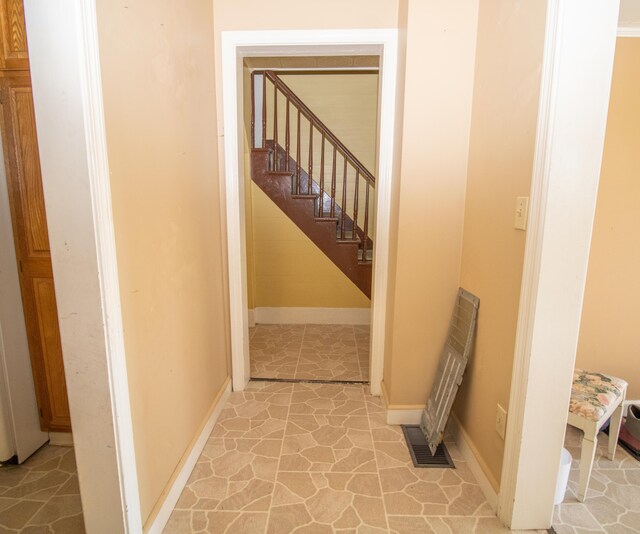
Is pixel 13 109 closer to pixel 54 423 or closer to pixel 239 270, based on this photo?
pixel 239 270

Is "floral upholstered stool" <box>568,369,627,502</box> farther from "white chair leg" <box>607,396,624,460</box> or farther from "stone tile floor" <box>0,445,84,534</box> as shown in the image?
"stone tile floor" <box>0,445,84,534</box>

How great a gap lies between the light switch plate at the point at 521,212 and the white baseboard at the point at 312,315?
107 inches

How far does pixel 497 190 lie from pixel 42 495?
2.50 m

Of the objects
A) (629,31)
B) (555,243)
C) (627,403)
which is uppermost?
(629,31)

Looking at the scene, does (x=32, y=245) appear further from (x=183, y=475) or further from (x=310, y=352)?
(x=310, y=352)

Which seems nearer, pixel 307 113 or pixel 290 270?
pixel 307 113

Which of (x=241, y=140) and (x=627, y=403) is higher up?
(x=241, y=140)

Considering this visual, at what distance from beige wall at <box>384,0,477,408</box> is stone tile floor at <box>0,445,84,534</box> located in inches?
66.7

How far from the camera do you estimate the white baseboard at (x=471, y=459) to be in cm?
162

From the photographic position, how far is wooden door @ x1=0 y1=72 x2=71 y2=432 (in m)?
1.65

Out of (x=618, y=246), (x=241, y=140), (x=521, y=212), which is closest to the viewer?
(x=521, y=212)

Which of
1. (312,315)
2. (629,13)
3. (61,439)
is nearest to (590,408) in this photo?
(629,13)

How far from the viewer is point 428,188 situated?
1974 mm

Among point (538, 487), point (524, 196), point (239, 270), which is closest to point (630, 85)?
point (524, 196)
